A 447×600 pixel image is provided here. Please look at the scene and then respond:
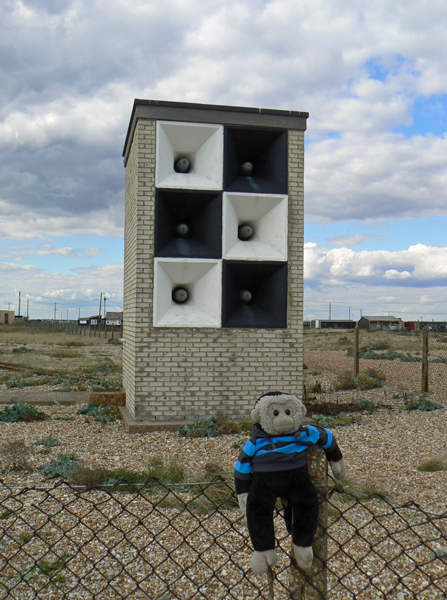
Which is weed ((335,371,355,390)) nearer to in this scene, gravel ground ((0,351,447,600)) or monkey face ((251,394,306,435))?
gravel ground ((0,351,447,600))

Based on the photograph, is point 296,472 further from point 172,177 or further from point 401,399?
point 401,399

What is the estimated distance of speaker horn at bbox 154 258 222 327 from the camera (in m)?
8.21

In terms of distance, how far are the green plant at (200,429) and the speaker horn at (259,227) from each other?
2.70 m

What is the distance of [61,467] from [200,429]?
250 centimetres

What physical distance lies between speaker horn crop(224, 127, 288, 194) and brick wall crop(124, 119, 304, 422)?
20cm

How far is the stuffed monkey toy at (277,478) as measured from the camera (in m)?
2.20

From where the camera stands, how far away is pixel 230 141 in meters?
8.45

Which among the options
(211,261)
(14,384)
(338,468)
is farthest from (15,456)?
(14,384)

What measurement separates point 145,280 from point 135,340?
0.99 m

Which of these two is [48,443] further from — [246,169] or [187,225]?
[246,169]

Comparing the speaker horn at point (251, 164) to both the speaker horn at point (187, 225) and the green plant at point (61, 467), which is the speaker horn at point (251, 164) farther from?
the green plant at point (61, 467)

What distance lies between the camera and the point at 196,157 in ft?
28.3

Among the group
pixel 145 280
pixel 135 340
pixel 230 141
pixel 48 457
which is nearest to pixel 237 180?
pixel 230 141

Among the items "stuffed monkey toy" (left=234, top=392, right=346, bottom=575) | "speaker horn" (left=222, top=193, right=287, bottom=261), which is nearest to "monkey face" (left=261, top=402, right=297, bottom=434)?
"stuffed monkey toy" (left=234, top=392, right=346, bottom=575)
